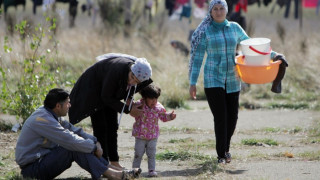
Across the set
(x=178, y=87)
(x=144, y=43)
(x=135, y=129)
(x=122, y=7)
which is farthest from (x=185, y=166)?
(x=122, y=7)

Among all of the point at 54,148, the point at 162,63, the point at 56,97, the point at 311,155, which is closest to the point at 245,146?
the point at 311,155

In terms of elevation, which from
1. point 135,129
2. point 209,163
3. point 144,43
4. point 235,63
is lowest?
point 144,43

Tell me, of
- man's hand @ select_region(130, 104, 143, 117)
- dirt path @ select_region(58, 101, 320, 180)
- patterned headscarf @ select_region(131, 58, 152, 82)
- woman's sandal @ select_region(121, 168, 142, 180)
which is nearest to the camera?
patterned headscarf @ select_region(131, 58, 152, 82)

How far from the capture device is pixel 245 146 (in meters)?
8.34

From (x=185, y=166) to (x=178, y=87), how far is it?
4955 millimetres

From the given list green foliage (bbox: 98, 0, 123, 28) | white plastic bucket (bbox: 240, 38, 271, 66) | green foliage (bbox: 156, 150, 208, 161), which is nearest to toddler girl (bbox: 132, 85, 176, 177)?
green foliage (bbox: 156, 150, 208, 161)

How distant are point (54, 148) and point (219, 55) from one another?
213 centimetres

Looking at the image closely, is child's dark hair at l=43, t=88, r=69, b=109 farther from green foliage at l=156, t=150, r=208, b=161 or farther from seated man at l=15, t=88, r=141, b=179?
green foliage at l=156, t=150, r=208, b=161

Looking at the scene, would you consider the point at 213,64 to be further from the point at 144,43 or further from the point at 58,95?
the point at 144,43

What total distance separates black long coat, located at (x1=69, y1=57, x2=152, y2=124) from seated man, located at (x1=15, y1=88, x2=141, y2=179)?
0.40 m

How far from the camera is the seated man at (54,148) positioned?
5848 millimetres

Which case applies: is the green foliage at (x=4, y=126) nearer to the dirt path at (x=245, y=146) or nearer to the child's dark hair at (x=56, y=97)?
the dirt path at (x=245, y=146)

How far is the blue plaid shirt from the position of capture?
277 inches

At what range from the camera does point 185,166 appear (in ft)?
23.5
